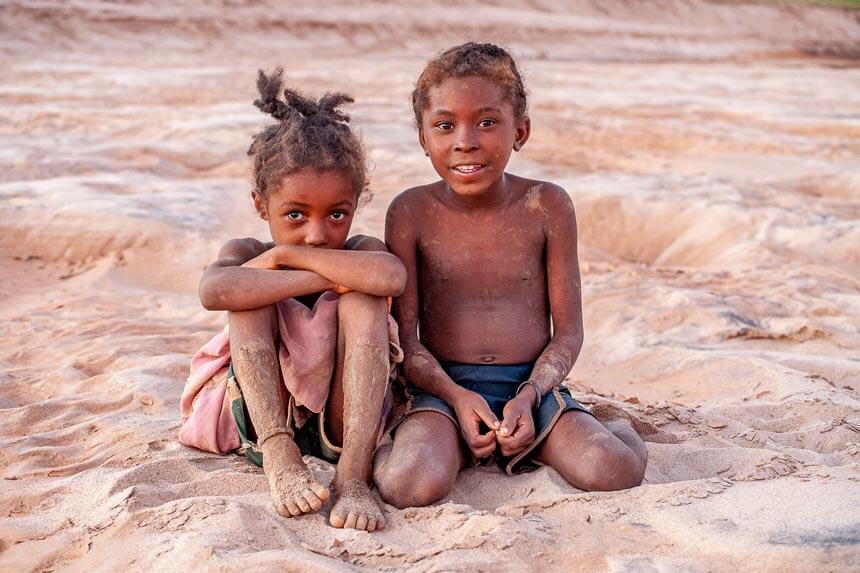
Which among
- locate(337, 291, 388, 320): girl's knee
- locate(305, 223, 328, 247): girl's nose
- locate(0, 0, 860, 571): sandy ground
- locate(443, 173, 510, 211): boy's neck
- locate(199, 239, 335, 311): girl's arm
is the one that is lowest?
locate(0, 0, 860, 571): sandy ground

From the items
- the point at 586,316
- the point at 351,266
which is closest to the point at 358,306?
the point at 351,266

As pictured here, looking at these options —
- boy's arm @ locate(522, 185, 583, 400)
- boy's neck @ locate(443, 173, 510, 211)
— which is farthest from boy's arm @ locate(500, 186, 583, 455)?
boy's neck @ locate(443, 173, 510, 211)

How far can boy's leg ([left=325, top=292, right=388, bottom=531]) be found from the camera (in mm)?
2609

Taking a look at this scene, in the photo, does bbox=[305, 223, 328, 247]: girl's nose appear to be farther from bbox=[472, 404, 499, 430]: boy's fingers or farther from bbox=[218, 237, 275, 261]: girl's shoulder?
bbox=[472, 404, 499, 430]: boy's fingers

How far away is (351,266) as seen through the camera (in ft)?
8.83

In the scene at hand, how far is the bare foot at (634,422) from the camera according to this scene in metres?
3.18

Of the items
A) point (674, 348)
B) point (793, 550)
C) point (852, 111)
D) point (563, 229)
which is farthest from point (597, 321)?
point (852, 111)

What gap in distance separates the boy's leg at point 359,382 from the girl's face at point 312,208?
0.76 feet

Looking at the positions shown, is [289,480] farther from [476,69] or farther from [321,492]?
[476,69]

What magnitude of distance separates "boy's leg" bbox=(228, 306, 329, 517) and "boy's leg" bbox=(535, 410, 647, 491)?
27.1 inches

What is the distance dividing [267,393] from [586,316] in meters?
2.57

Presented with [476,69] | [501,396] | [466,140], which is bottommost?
[501,396]

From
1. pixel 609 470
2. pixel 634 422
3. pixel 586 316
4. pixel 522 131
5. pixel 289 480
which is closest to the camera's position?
pixel 289 480

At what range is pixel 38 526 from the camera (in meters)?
2.46
